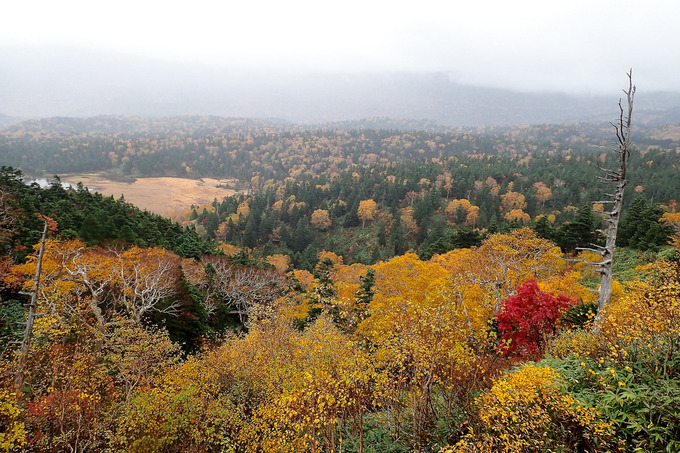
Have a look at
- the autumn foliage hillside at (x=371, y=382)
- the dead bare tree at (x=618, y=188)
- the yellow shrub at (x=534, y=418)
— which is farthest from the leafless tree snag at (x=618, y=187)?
the yellow shrub at (x=534, y=418)

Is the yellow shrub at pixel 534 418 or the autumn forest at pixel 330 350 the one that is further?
the autumn forest at pixel 330 350

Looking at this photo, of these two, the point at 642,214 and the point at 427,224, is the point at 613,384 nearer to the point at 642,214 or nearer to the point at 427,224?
the point at 642,214

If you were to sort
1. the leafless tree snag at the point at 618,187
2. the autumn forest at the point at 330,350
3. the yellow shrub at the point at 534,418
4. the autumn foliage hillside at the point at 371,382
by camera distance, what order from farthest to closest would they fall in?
the leafless tree snag at the point at 618,187, the autumn forest at the point at 330,350, the autumn foliage hillside at the point at 371,382, the yellow shrub at the point at 534,418

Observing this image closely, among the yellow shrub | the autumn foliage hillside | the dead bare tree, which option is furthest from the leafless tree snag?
the yellow shrub

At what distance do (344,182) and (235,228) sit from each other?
5341cm

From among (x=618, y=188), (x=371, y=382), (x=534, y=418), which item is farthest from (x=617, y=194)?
(x=371, y=382)

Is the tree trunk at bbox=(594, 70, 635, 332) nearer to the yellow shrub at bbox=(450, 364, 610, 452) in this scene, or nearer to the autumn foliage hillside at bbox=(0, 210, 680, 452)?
the autumn foliage hillside at bbox=(0, 210, 680, 452)

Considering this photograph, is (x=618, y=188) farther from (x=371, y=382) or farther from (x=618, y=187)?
(x=371, y=382)

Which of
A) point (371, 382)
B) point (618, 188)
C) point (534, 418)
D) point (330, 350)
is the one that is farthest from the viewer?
point (618, 188)

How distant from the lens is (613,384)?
910cm

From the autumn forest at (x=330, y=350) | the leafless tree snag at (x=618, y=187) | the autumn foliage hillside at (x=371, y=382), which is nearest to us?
the autumn foliage hillside at (x=371, y=382)

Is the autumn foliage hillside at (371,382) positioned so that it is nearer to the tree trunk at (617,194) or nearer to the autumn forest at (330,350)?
the autumn forest at (330,350)

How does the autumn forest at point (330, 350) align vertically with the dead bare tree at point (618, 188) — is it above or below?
below

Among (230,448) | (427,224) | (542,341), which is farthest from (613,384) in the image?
(427,224)
